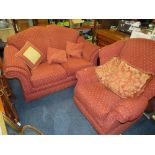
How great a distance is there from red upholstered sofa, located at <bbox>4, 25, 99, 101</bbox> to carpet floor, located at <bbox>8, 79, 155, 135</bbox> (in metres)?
0.15

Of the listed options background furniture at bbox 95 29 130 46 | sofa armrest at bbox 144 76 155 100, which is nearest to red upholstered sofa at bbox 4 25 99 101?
background furniture at bbox 95 29 130 46

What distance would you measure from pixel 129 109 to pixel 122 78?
15.5 inches

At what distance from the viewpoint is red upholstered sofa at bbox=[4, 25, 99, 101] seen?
211 cm

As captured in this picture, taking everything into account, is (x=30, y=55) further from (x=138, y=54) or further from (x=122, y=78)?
(x=138, y=54)

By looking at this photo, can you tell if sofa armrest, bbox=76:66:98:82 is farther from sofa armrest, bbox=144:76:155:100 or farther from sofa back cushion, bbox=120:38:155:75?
sofa armrest, bbox=144:76:155:100

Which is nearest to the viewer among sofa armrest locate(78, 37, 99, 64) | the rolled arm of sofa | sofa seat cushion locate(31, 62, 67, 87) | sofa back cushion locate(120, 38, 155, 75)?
sofa back cushion locate(120, 38, 155, 75)

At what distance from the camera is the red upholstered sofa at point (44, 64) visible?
211 cm

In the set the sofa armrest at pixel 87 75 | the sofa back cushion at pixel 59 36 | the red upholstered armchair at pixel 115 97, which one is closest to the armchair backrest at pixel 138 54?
the red upholstered armchair at pixel 115 97

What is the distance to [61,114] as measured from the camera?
7.16ft
